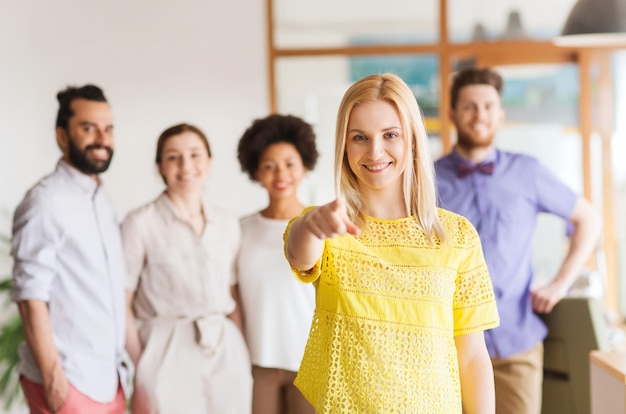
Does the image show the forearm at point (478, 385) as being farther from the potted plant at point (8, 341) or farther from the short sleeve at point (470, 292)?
the potted plant at point (8, 341)

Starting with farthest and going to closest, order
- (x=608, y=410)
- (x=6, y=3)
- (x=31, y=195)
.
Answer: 1. (x=6, y=3)
2. (x=31, y=195)
3. (x=608, y=410)

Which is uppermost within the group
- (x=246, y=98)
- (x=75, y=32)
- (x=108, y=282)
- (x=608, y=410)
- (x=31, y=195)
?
(x=75, y=32)

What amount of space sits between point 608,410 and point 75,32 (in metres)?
4.24

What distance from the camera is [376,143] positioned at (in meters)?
1.85

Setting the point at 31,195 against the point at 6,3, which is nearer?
the point at 31,195

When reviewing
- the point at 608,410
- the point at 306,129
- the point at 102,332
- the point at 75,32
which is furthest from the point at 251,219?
the point at 75,32

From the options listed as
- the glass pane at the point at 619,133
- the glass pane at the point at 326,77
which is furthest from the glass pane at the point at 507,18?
the glass pane at the point at 619,133

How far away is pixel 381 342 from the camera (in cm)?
185

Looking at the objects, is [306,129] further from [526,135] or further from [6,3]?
[526,135]

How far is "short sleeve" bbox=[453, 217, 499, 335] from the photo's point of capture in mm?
1952

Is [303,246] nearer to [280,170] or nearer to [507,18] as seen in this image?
[280,170]

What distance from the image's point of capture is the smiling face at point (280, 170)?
3428 millimetres

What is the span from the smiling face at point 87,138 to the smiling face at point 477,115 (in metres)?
1.30

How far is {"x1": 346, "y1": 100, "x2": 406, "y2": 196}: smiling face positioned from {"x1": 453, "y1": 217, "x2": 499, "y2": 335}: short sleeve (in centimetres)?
21
